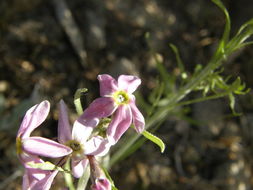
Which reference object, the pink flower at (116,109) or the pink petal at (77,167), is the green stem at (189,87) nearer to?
the pink flower at (116,109)

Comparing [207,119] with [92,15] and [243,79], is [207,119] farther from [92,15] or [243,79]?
[92,15]

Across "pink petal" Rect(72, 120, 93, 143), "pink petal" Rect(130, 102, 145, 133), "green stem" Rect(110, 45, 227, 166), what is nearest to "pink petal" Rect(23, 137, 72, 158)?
"pink petal" Rect(72, 120, 93, 143)

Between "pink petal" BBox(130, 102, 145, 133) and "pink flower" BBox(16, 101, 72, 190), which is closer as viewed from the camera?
"pink flower" BBox(16, 101, 72, 190)

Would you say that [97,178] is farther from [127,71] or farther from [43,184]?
[127,71]

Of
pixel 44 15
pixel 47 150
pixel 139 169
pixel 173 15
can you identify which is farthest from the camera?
pixel 173 15

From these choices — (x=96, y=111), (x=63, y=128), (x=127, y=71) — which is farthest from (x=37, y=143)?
(x=127, y=71)

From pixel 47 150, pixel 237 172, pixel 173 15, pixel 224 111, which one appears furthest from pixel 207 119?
pixel 47 150

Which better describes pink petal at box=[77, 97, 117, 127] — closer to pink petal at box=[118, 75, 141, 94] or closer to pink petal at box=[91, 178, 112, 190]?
pink petal at box=[118, 75, 141, 94]
